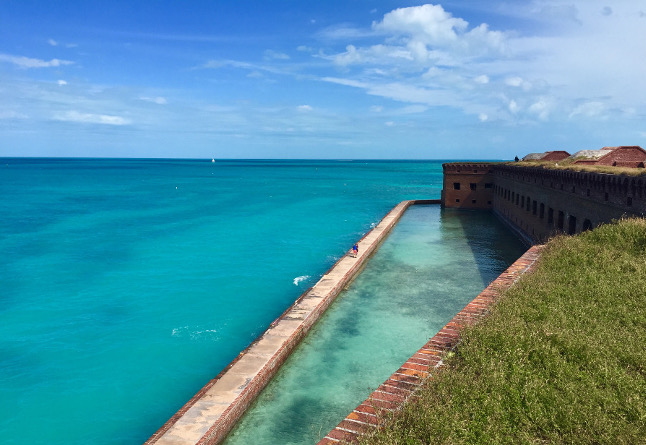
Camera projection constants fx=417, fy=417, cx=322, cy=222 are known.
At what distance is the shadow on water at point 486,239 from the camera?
21.1 meters

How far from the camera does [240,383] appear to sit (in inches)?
362

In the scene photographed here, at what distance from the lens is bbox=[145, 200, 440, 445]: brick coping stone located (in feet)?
25.1

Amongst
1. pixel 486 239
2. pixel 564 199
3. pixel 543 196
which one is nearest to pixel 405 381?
pixel 564 199

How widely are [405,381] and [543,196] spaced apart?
2188cm

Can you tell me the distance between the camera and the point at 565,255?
11383 mm

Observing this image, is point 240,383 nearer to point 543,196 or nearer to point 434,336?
point 434,336

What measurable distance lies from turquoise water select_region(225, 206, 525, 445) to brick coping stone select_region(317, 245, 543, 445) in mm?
2660

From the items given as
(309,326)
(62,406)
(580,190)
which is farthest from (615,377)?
(580,190)

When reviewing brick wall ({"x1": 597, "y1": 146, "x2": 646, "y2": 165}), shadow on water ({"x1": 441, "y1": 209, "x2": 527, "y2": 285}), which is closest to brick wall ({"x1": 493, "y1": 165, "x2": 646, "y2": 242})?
shadow on water ({"x1": 441, "y1": 209, "x2": 527, "y2": 285})

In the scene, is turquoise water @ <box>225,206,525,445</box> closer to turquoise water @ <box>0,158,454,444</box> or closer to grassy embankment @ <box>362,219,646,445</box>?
turquoise water @ <box>0,158,454,444</box>

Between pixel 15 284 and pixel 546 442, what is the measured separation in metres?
24.9

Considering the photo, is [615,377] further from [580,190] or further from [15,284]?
[15,284]

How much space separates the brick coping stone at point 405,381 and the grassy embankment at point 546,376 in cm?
30

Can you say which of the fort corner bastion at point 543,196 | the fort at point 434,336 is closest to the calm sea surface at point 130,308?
the fort at point 434,336
